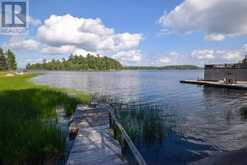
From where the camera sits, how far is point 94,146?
6723 millimetres

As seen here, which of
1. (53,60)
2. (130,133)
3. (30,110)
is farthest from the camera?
(53,60)

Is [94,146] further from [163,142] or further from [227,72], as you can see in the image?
[227,72]

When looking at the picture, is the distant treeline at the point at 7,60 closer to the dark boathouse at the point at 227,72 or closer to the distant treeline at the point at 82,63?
the distant treeline at the point at 82,63

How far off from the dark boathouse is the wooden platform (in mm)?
30927

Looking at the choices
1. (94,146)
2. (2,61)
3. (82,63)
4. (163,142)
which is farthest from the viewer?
(82,63)

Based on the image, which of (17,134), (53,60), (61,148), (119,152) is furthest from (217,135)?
(53,60)

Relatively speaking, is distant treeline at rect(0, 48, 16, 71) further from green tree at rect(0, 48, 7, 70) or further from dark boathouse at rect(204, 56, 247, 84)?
dark boathouse at rect(204, 56, 247, 84)

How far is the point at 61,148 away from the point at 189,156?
4535mm

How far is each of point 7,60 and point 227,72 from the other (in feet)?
Result: 296

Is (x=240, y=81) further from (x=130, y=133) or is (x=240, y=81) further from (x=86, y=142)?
(x=86, y=142)

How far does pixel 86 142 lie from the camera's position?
281 inches

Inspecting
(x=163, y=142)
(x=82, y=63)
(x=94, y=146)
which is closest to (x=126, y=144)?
(x=94, y=146)

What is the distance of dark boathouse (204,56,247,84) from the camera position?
120ft

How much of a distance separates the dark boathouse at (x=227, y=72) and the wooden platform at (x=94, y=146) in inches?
1218
